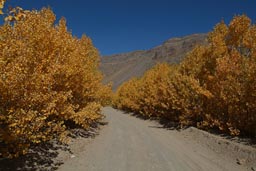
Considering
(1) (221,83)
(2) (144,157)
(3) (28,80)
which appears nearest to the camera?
(3) (28,80)

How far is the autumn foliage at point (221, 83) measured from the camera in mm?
16703

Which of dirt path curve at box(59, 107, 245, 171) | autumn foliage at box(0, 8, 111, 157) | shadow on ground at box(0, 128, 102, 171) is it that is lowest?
dirt path curve at box(59, 107, 245, 171)

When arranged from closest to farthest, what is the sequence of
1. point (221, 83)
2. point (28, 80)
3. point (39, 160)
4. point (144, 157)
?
point (28, 80), point (39, 160), point (144, 157), point (221, 83)

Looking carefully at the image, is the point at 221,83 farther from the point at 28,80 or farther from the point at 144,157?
the point at 28,80

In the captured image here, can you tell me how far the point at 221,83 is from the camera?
1866cm

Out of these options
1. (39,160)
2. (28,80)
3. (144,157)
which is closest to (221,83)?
(144,157)

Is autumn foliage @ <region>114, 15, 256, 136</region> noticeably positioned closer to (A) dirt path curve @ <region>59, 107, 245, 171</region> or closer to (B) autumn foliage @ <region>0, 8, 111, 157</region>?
(A) dirt path curve @ <region>59, 107, 245, 171</region>

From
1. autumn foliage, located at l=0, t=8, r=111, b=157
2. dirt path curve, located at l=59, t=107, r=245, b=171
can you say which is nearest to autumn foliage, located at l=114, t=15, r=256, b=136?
dirt path curve, located at l=59, t=107, r=245, b=171

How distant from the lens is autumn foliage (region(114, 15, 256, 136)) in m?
16.7

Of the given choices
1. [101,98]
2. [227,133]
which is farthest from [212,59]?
[101,98]

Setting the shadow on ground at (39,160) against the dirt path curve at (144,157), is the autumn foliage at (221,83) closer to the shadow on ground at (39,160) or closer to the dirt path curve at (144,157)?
the dirt path curve at (144,157)

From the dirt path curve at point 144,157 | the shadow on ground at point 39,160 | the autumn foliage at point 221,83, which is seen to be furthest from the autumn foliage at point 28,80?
the autumn foliage at point 221,83

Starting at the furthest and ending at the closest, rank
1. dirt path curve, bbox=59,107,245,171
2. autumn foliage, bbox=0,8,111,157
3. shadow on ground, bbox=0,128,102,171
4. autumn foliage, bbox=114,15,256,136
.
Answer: autumn foliage, bbox=114,15,256,136, dirt path curve, bbox=59,107,245,171, shadow on ground, bbox=0,128,102,171, autumn foliage, bbox=0,8,111,157

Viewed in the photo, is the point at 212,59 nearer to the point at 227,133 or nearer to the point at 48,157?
the point at 227,133
